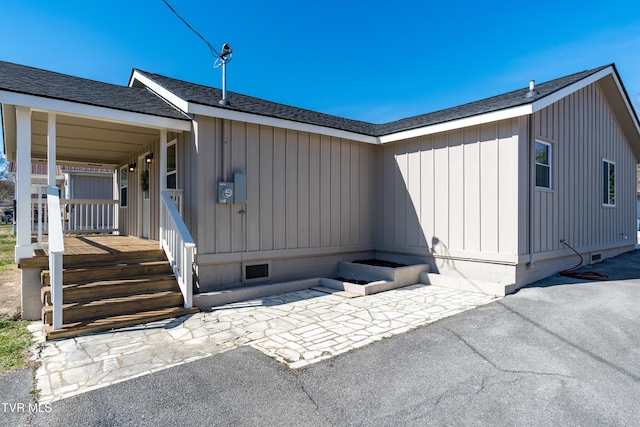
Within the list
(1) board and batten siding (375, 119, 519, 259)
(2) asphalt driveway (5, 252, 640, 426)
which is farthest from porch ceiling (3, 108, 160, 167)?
(1) board and batten siding (375, 119, 519, 259)

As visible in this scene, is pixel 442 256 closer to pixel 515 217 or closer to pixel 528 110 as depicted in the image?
pixel 515 217

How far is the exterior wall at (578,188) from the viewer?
6.72 m

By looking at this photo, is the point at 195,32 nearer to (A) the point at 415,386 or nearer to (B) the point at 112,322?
(B) the point at 112,322

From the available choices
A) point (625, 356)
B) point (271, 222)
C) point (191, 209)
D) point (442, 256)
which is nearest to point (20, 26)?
point (191, 209)

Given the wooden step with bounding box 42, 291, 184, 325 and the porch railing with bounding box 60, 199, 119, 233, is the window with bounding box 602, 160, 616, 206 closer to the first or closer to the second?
the wooden step with bounding box 42, 291, 184, 325

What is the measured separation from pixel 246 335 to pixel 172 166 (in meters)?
4.16

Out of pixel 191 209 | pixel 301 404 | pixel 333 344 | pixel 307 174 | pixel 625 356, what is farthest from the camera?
pixel 307 174

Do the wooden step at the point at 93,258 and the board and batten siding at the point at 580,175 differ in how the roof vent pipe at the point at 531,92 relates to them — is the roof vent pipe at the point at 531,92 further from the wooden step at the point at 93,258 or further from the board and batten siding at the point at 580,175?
the wooden step at the point at 93,258

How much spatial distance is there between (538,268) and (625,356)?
11.1 ft

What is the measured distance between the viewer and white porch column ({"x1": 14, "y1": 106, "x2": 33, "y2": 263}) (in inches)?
186

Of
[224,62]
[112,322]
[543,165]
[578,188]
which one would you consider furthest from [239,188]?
[578,188]

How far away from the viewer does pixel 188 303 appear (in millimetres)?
5094

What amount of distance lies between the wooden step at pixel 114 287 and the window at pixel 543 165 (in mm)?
6692

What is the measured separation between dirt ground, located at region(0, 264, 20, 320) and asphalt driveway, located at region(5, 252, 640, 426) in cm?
349
